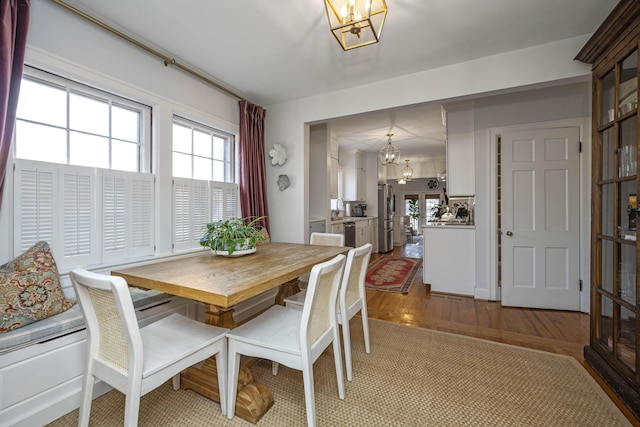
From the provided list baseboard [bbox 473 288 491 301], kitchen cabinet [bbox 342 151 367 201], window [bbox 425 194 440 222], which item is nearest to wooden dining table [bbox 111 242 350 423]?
baseboard [bbox 473 288 491 301]

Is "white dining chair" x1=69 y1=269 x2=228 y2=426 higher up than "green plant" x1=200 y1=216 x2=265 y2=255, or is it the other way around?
"green plant" x1=200 y1=216 x2=265 y2=255

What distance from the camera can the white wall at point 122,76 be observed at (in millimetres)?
1747

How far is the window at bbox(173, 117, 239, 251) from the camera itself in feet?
8.73

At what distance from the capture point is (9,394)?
1.33 meters

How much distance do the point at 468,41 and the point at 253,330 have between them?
2.69m

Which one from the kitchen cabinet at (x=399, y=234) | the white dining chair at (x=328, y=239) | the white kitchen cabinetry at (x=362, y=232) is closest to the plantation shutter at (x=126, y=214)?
the white dining chair at (x=328, y=239)

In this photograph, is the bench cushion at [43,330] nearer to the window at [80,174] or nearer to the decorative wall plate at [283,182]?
the window at [80,174]

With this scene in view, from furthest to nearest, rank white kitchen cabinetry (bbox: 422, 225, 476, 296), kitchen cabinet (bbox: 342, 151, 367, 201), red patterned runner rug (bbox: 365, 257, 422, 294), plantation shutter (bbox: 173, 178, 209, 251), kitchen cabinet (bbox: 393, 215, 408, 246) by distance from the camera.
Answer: kitchen cabinet (bbox: 393, 215, 408, 246), kitchen cabinet (bbox: 342, 151, 367, 201), red patterned runner rug (bbox: 365, 257, 422, 294), white kitchen cabinetry (bbox: 422, 225, 476, 296), plantation shutter (bbox: 173, 178, 209, 251)

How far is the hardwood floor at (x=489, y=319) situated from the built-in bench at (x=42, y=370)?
7.66 ft

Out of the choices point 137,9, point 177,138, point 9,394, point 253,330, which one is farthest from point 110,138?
point 253,330

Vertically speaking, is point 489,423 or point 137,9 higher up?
Answer: point 137,9

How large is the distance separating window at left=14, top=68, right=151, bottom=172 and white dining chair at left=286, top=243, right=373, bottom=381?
1.82 meters

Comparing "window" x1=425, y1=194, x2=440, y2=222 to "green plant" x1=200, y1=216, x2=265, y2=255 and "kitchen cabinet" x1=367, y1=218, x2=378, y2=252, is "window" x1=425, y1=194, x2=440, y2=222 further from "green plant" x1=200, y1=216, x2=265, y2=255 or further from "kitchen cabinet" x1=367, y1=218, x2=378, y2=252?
"green plant" x1=200, y1=216, x2=265, y2=255

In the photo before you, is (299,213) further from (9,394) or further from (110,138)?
(9,394)
